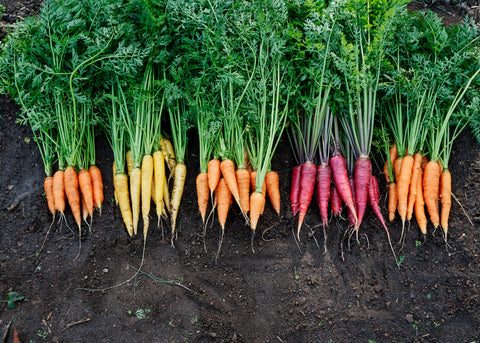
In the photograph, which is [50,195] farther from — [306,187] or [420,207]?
[420,207]

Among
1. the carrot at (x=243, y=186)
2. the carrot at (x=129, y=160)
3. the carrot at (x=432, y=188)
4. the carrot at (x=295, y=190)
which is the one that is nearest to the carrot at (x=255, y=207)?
the carrot at (x=243, y=186)

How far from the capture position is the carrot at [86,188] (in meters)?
3.46

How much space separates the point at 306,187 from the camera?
3508mm

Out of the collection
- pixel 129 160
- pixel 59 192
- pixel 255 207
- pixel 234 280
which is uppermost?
pixel 129 160

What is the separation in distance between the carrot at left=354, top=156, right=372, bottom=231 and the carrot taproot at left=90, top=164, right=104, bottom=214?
2.39 m

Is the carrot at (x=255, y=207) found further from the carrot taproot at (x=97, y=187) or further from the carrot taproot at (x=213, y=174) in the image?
the carrot taproot at (x=97, y=187)

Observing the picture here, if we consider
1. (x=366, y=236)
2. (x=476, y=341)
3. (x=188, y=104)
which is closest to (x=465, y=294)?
(x=476, y=341)

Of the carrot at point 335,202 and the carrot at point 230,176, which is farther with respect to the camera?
the carrot at point 335,202

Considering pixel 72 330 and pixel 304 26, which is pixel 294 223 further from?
pixel 72 330

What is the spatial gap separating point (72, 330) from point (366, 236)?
267cm

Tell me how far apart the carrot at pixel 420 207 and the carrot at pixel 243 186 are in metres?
1.59

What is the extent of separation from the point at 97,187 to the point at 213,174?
3.59ft

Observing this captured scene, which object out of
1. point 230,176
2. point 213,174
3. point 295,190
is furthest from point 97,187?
point 295,190

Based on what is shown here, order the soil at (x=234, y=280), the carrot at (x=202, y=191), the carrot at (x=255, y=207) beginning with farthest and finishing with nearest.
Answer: the carrot at (x=202, y=191), the carrot at (x=255, y=207), the soil at (x=234, y=280)
